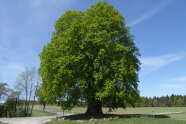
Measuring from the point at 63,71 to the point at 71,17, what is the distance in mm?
9117

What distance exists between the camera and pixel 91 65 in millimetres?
23062

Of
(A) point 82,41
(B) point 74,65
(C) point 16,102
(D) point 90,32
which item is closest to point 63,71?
(B) point 74,65

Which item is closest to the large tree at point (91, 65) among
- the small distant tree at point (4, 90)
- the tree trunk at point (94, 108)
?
the tree trunk at point (94, 108)

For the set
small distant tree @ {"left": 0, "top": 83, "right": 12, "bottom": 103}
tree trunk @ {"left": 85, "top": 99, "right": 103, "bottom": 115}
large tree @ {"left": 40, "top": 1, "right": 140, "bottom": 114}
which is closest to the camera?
large tree @ {"left": 40, "top": 1, "right": 140, "bottom": 114}

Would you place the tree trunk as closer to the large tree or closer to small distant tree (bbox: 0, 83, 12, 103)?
the large tree

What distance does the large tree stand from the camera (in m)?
21.3

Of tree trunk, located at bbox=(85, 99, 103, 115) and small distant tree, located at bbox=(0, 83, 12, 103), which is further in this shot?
small distant tree, located at bbox=(0, 83, 12, 103)

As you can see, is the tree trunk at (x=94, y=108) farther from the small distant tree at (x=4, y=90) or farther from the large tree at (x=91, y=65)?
the small distant tree at (x=4, y=90)

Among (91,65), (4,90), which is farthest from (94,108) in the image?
(4,90)

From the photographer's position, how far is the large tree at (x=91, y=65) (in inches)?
838

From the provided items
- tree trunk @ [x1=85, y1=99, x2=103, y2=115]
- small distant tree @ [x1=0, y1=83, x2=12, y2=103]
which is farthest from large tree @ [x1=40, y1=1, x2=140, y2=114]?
small distant tree @ [x1=0, y1=83, x2=12, y2=103]

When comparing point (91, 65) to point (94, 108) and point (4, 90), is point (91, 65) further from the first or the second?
point (4, 90)

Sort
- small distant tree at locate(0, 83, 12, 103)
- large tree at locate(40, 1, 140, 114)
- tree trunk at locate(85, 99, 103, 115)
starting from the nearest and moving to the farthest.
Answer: large tree at locate(40, 1, 140, 114), tree trunk at locate(85, 99, 103, 115), small distant tree at locate(0, 83, 12, 103)

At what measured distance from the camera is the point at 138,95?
22.9 metres
